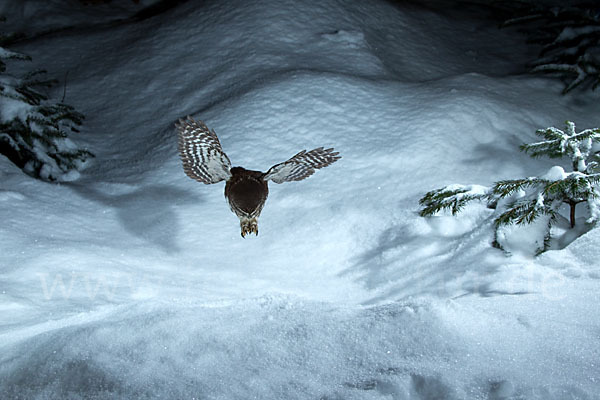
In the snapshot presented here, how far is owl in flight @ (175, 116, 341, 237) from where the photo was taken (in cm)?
238

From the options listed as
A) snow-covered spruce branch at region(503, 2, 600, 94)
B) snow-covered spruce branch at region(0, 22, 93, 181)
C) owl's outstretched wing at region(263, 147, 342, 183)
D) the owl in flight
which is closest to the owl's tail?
the owl in flight

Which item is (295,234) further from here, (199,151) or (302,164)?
(199,151)

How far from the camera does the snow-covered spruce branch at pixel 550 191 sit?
2332 mm

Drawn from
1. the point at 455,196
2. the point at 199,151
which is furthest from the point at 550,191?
the point at 199,151

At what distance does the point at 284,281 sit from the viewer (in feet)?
8.84

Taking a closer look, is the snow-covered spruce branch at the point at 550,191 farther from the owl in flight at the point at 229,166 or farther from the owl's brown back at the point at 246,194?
the owl's brown back at the point at 246,194

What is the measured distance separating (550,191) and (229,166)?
151cm

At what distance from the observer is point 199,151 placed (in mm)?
2617

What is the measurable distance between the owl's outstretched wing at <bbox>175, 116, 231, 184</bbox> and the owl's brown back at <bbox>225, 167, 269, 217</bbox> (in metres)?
0.18

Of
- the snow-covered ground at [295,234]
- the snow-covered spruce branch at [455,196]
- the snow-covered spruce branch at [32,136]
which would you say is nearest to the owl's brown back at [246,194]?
the snow-covered ground at [295,234]

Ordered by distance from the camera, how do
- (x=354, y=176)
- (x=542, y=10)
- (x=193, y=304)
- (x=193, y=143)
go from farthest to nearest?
1. (x=542, y=10)
2. (x=354, y=176)
3. (x=193, y=143)
4. (x=193, y=304)

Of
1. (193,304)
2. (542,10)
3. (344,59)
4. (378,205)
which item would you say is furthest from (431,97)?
(193,304)

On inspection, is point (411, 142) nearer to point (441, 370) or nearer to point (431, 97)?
point (431, 97)

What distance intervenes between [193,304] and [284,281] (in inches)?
25.8
